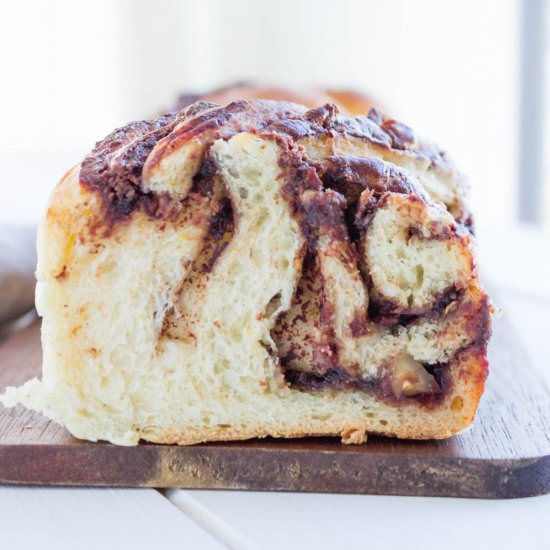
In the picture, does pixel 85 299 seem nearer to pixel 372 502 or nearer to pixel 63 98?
pixel 372 502

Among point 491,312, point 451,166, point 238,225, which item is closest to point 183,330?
point 238,225

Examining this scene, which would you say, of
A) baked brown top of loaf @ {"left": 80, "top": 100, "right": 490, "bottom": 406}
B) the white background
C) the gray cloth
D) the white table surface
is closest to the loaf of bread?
baked brown top of loaf @ {"left": 80, "top": 100, "right": 490, "bottom": 406}

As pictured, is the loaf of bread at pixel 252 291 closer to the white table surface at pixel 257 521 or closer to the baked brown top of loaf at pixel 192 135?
the baked brown top of loaf at pixel 192 135

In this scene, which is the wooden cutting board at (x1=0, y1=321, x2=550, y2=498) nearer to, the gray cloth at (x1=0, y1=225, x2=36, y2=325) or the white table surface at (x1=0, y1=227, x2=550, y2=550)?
the white table surface at (x1=0, y1=227, x2=550, y2=550)

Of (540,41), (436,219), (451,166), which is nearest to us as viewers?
(436,219)

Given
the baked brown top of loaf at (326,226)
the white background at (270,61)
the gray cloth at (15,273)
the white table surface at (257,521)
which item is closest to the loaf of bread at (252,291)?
the baked brown top of loaf at (326,226)

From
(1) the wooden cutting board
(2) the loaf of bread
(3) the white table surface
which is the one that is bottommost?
(3) the white table surface
